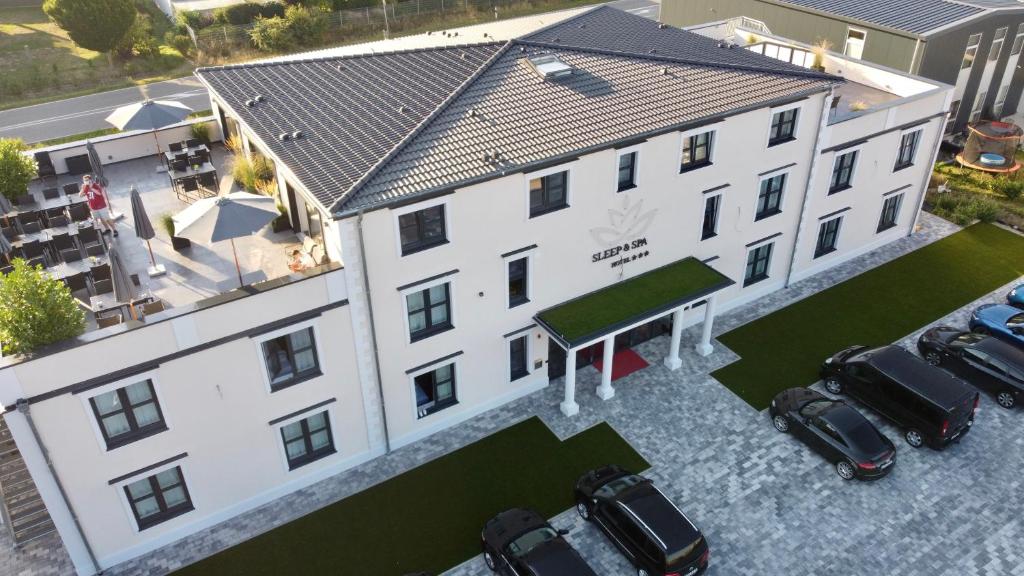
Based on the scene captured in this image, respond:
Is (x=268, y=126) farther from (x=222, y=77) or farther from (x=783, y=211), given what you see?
(x=783, y=211)

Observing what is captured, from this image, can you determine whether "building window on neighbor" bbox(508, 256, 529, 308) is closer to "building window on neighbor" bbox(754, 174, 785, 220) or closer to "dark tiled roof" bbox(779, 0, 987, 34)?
"building window on neighbor" bbox(754, 174, 785, 220)

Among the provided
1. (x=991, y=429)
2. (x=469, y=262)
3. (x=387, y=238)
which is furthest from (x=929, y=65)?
(x=387, y=238)

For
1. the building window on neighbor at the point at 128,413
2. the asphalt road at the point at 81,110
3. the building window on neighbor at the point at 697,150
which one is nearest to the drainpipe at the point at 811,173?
the building window on neighbor at the point at 697,150

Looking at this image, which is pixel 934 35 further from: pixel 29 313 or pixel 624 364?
pixel 29 313

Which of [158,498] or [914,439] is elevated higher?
[158,498]

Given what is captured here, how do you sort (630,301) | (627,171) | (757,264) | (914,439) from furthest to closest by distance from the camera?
(757,264), (630,301), (627,171), (914,439)

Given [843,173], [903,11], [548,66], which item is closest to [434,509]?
[548,66]
